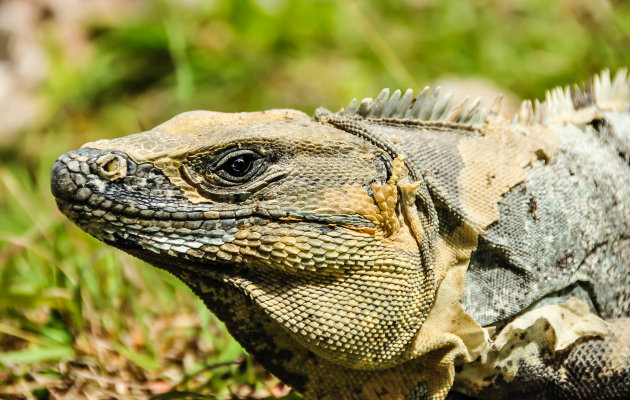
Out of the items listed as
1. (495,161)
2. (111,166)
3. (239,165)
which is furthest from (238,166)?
(495,161)

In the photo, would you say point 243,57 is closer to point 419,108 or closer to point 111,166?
point 419,108

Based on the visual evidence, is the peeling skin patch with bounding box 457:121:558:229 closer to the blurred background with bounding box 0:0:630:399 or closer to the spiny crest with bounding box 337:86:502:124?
the spiny crest with bounding box 337:86:502:124

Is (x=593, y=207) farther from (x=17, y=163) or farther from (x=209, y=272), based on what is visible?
(x=17, y=163)

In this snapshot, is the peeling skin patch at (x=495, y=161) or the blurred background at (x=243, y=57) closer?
the peeling skin patch at (x=495, y=161)

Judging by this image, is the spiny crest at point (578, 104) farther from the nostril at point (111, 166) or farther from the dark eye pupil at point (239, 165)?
the nostril at point (111, 166)

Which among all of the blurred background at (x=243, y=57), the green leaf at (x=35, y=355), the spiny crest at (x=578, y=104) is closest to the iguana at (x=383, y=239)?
the spiny crest at (x=578, y=104)

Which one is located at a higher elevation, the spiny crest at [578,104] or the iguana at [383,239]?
the spiny crest at [578,104]

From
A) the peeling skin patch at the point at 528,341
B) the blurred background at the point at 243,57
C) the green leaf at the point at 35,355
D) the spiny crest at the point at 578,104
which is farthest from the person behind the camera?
the blurred background at the point at 243,57
